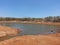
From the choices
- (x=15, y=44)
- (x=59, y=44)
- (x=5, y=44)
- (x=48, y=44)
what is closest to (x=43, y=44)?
(x=48, y=44)

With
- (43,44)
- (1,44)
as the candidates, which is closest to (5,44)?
(1,44)

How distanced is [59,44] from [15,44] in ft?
15.0

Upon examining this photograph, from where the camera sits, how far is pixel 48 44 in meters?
14.7

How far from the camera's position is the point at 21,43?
49.9 ft

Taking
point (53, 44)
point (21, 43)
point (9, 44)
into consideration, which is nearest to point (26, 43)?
point (21, 43)

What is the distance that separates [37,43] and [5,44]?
132 inches

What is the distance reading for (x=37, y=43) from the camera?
1512 cm

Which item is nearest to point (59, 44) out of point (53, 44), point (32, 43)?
point (53, 44)

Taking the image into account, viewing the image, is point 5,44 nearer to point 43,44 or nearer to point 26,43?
point 26,43

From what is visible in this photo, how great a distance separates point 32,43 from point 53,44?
217 centimetres

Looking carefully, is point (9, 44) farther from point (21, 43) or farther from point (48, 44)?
point (48, 44)

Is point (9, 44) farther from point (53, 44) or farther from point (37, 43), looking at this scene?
point (53, 44)

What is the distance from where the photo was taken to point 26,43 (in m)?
15.1

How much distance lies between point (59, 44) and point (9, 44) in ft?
17.0
